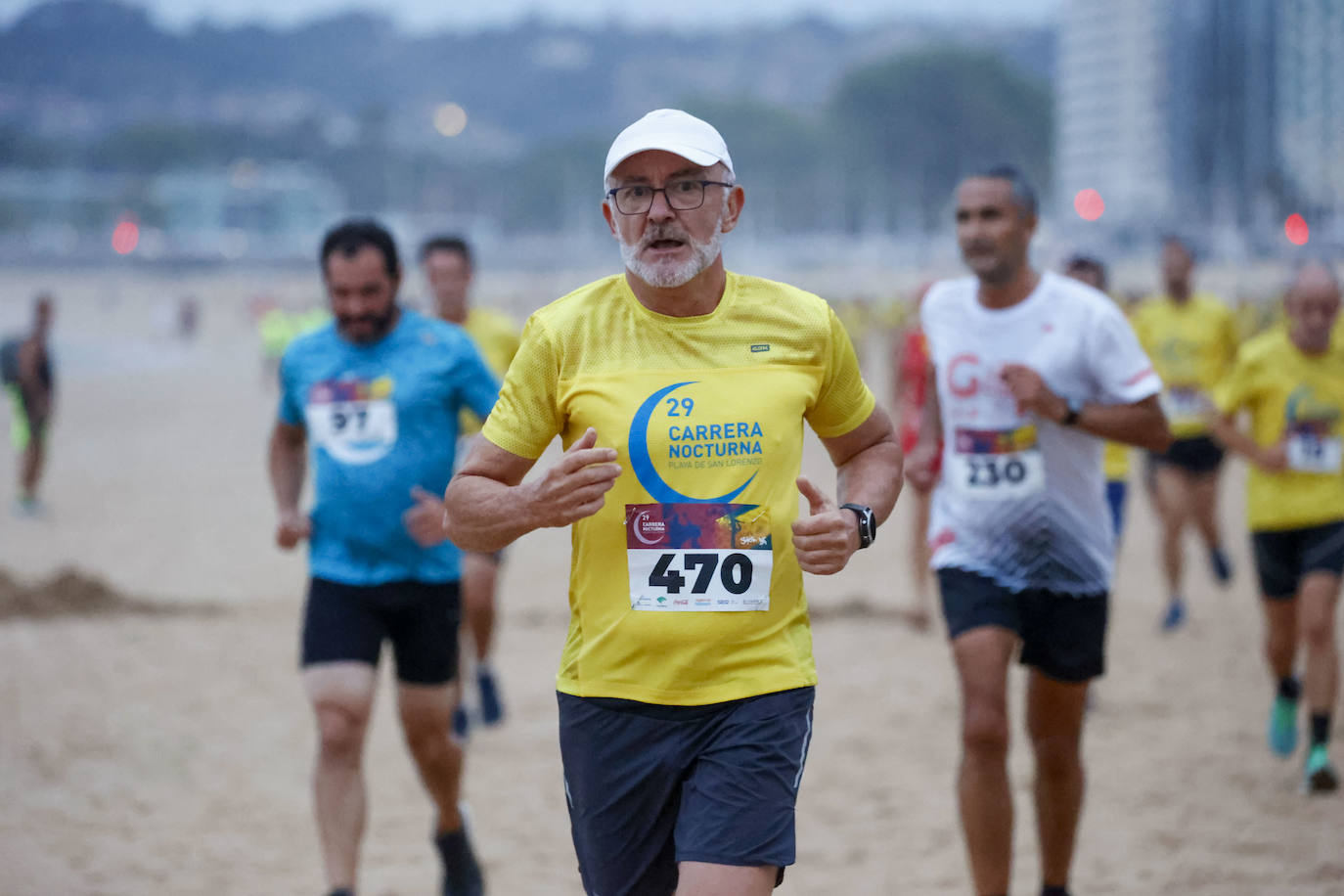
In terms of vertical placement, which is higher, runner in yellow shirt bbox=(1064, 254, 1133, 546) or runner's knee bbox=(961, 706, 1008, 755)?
runner in yellow shirt bbox=(1064, 254, 1133, 546)

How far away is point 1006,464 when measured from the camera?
15.5 feet

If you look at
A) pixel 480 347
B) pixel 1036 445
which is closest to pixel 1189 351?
pixel 480 347

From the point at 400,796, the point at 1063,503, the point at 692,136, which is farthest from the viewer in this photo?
the point at 400,796

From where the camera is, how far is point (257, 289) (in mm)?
93938

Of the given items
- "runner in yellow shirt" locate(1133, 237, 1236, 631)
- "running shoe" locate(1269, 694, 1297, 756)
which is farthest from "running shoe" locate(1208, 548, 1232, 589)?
"running shoe" locate(1269, 694, 1297, 756)

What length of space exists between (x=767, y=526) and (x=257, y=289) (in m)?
95.3

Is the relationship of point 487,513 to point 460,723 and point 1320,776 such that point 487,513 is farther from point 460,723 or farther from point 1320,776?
point 1320,776

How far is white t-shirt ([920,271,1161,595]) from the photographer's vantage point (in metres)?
4.64

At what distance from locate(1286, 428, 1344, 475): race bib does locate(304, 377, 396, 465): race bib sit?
12.9 ft

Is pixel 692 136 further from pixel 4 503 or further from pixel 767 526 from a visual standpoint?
pixel 4 503

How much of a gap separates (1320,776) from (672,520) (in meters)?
4.25

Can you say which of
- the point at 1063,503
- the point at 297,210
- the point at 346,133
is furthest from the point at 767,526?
the point at 346,133

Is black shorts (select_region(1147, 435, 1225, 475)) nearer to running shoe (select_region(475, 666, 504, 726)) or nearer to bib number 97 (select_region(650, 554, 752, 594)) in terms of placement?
running shoe (select_region(475, 666, 504, 726))

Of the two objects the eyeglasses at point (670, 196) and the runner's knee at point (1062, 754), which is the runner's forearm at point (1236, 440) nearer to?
the runner's knee at point (1062, 754)
